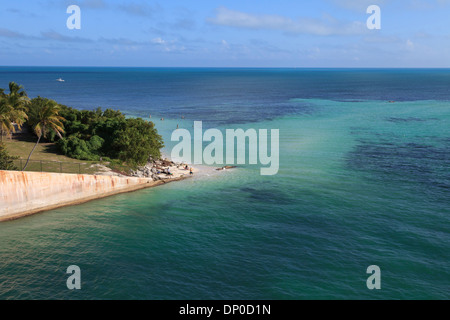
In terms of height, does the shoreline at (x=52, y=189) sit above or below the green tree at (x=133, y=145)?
below

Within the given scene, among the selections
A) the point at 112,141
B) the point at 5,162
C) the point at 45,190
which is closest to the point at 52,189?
the point at 45,190

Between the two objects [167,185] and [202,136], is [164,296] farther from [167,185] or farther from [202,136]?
[202,136]

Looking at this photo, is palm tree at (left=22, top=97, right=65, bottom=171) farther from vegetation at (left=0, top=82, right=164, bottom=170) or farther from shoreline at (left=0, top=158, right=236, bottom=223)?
shoreline at (left=0, top=158, right=236, bottom=223)

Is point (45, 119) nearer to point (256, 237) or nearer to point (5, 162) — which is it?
point (5, 162)

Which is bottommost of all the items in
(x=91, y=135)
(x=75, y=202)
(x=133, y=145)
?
(x=75, y=202)

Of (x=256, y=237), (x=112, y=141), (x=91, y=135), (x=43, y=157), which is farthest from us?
(x=91, y=135)

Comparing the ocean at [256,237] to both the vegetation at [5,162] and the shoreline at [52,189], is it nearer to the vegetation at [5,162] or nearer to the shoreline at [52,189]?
the shoreline at [52,189]

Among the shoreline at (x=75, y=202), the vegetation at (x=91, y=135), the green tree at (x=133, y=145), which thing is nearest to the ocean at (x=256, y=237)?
the shoreline at (x=75, y=202)
